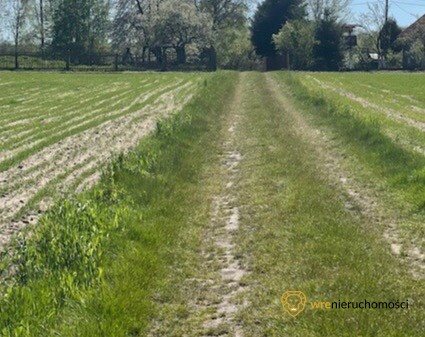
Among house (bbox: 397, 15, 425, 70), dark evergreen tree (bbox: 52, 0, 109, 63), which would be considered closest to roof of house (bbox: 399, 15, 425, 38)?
house (bbox: 397, 15, 425, 70)

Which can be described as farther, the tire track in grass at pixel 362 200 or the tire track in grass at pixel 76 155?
the tire track in grass at pixel 76 155

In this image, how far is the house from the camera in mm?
73625

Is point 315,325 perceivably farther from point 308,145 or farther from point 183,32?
point 183,32

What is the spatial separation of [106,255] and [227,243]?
161 cm

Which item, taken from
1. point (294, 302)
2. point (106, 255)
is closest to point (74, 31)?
point (106, 255)

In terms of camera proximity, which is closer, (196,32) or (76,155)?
(76,155)

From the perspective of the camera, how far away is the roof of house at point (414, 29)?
78.5m

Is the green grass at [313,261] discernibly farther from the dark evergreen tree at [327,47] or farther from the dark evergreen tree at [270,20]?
the dark evergreen tree at [270,20]

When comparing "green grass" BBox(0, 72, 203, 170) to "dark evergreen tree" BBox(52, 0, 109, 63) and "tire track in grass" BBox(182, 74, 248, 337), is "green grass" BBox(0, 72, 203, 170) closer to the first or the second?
"tire track in grass" BBox(182, 74, 248, 337)

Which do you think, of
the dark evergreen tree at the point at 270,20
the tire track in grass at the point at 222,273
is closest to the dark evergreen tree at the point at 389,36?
the dark evergreen tree at the point at 270,20

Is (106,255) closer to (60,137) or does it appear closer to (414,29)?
(60,137)

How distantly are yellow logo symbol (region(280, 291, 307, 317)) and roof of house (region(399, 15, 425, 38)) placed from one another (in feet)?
261

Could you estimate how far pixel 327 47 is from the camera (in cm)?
7075

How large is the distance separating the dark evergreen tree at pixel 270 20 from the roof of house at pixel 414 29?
54.0 ft
